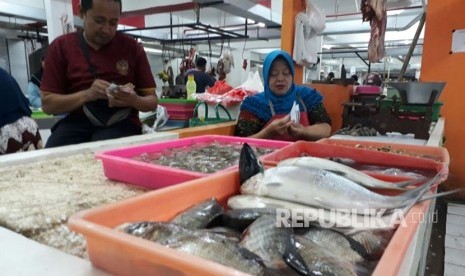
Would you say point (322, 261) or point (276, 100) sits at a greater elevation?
point (276, 100)

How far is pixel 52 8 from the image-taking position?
474cm

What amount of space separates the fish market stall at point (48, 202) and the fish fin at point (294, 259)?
0.34 metres

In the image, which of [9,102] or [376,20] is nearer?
[9,102]

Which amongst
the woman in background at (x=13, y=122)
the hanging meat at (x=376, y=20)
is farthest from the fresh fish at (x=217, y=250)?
the hanging meat at (x=376, y=20)

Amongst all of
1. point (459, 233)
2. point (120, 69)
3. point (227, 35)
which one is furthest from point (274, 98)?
point (227, 35)

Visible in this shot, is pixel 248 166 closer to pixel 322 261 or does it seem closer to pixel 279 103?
pixel 322 261

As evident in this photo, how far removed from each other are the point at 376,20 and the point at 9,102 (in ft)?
11.4

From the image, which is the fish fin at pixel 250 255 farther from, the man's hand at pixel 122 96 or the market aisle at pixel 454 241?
the market aisle at pixel 454 241

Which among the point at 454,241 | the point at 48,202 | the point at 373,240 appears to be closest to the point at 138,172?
the point at 48,202

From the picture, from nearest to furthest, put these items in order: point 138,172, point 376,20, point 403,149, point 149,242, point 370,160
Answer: point 149,242, point 138,172, point 370,160, point 403,149, point 376,20

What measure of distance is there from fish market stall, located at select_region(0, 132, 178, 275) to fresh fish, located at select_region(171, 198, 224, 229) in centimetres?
20

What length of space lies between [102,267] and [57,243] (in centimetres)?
19

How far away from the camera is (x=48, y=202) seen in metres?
0.88

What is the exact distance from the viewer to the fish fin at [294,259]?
52 centimetres
